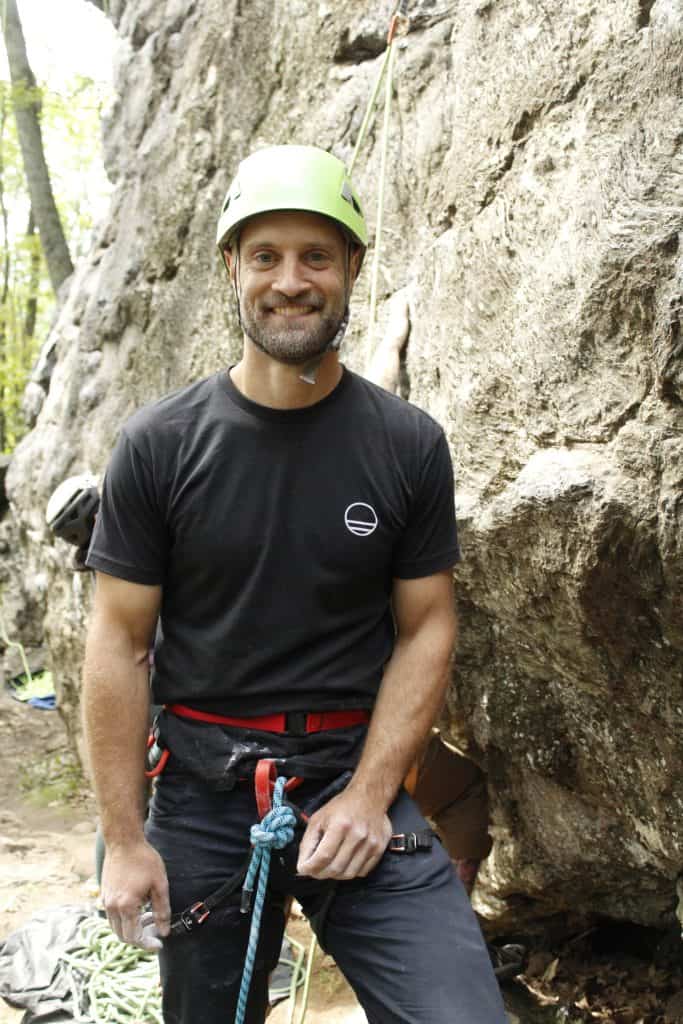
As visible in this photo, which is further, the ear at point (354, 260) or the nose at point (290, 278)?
the ear at point (354, 260)

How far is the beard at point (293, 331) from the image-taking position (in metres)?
2.50

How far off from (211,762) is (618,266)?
166 cm

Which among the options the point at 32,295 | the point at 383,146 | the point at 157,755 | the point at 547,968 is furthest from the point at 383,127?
the point at 32,295

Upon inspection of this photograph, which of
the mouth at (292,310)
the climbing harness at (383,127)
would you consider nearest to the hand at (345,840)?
the mouth at (292,310)

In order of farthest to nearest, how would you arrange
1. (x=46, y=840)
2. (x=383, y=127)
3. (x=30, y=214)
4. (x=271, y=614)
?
(x=30, y=214), (x=46, y=840), (x=383, y=127), (x=271, y=614)

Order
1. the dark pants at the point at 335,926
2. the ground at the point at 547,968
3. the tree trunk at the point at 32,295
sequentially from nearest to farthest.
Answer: the dark pants at the point at 335,926 < the ground at the point at 547,968 < the tree trunk at the point at 32,295

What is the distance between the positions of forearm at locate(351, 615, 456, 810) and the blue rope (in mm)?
177

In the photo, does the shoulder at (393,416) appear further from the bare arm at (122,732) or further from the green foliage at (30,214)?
the green foliage at (30,214)

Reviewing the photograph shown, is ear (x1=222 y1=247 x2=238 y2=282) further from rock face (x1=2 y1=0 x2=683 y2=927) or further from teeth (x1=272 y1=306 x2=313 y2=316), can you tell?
rock face (x1=2 y1=0 x2=683 y2=927)

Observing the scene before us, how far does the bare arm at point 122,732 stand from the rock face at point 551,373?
3.79 feet

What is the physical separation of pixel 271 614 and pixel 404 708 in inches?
15.7

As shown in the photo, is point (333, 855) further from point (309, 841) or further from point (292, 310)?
point (292, 310)

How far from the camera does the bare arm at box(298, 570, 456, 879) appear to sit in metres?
2.35

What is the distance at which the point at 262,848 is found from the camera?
95.0 inches
